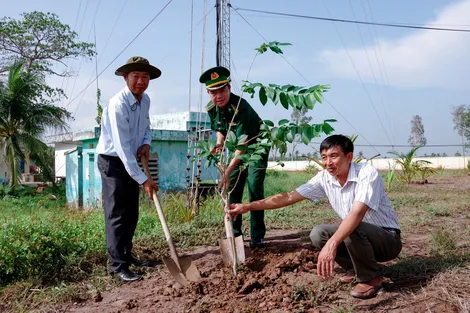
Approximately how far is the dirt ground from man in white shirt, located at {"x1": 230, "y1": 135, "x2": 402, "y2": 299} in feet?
0.56

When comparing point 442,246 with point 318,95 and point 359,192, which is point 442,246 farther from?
point 318,95

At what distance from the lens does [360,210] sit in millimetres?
2494

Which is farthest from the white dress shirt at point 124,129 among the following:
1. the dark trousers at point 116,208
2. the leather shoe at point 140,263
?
the leather shoe at point 140,263

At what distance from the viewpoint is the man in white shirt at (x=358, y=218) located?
2.52 meters

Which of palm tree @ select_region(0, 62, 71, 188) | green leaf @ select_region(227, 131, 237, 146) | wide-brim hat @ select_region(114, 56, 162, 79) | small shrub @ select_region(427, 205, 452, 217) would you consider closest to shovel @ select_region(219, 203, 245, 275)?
green leaf @ select_region(227, 131, 237, 146)

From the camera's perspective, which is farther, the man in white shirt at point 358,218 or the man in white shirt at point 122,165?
the man in white shirt at point 122,165

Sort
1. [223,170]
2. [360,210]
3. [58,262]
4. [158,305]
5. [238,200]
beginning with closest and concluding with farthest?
[360,210], [158,305], [223,170], [58,262], [238,200]

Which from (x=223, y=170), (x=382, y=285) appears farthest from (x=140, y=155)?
(x=382, y=285)

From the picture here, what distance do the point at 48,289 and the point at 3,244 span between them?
55 cm

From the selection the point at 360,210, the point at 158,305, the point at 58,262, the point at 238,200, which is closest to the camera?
the point at 360,210

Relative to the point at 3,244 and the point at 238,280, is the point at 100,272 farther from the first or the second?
the point at 238,280

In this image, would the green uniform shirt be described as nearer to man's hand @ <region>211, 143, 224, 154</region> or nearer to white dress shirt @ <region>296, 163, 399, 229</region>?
man's hand @ <region>211, 143, 224, 154</region>

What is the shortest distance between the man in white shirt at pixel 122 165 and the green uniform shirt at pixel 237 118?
0.72 m

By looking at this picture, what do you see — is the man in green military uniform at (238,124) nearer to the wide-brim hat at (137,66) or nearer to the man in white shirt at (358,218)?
the wide-brim hat at (137,66)
